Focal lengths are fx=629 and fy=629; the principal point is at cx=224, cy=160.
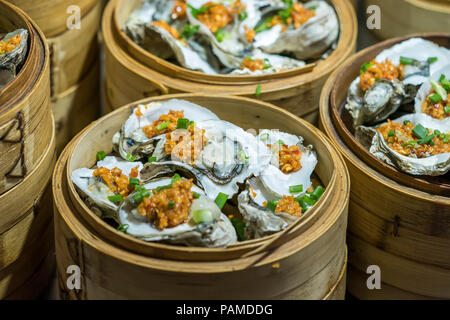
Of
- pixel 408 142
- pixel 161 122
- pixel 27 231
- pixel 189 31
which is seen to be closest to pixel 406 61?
pixel 408 142

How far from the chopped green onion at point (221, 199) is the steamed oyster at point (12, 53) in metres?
0.99

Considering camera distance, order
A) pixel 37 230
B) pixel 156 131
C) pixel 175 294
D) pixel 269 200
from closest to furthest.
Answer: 1. pixel 175 294
2. pixel 269 200
3. pixel 156 131
4. pixel 37 230

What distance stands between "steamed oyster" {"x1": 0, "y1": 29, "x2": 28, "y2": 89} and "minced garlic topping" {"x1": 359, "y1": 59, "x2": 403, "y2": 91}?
62.0 inches

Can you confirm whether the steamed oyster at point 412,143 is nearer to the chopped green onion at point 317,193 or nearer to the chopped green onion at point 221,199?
the chopped green onion at point 317,193

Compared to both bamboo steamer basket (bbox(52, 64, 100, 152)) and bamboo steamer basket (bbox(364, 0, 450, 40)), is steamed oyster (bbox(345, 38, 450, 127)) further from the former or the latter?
bamboo steamer basket (bbox(52, 64, 100, 152))

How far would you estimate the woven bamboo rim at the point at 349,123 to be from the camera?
2.56 metres

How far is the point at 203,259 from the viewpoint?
2180mm

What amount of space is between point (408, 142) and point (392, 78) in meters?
0.48

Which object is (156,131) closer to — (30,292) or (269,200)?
(269,200)

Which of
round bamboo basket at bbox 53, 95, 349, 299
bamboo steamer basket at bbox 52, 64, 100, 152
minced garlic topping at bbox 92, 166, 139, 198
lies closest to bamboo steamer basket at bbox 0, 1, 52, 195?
round bamboo basket at bbox 53, 95, 349, 299

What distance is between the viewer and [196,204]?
7.61 feet

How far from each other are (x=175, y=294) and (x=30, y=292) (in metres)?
1.20

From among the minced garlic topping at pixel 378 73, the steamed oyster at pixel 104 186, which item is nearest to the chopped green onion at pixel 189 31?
the minced garlic topping at pixel 378 73

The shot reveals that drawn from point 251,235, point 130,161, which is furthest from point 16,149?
point 251,235
